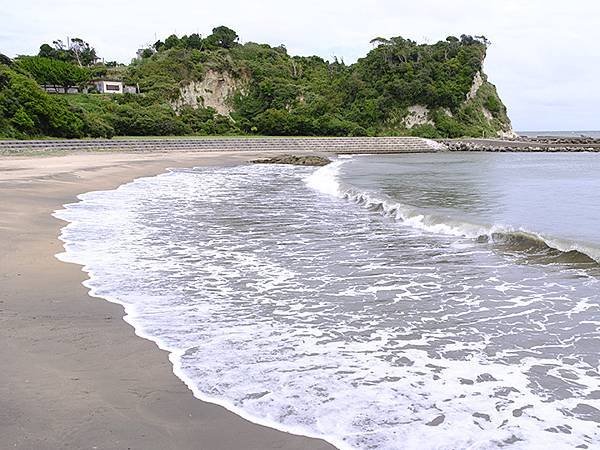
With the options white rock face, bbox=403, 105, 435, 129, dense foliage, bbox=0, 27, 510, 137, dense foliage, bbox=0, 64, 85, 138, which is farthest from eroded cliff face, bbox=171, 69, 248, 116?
dense foliage, bbox=0, 64, 85, 138

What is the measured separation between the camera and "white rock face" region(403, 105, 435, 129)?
9581cm

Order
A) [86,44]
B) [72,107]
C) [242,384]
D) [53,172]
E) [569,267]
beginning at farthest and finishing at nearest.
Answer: [86,44]
[72,107]
[53,172]
[569,267]
[242,384]

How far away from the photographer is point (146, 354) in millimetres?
5250

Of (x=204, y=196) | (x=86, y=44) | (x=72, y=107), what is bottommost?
(x=204, y=196)

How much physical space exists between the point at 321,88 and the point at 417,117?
1734cm

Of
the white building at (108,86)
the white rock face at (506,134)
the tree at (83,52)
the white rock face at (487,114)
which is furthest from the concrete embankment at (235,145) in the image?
the tree at (83,52)

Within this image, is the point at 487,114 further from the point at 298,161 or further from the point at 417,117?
the point at 298,161

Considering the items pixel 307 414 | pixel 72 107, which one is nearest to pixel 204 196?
pixel 307 414

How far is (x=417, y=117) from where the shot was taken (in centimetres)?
9650

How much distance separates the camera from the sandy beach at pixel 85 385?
3.69 meters

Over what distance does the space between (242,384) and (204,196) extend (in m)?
15.7

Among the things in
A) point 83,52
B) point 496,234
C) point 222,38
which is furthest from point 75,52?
point 496,234

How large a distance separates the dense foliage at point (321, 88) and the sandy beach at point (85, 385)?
228ft

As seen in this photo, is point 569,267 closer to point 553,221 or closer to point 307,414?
point 553,221
